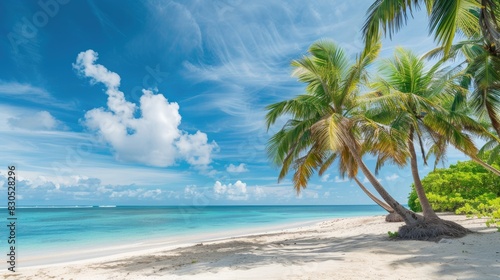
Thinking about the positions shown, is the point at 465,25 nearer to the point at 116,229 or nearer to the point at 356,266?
the point at 356,266

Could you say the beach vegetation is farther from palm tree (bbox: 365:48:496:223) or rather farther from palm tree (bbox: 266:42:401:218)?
palm tree (bbox: 266:42:401:218)

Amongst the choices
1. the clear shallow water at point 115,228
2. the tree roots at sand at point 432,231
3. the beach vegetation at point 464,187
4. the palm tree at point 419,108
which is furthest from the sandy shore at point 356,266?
the clear shallow water at point 115,228

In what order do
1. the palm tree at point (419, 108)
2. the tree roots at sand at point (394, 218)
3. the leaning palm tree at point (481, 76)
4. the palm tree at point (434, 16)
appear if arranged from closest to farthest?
the palm tree at point (434, 16)
the leaning palm tree at point (481, 76)
the palm tree at point (419, 108)
the tree roots at sand at point (394, 218)

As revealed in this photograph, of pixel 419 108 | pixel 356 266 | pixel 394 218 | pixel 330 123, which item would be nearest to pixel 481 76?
pixel 419 108

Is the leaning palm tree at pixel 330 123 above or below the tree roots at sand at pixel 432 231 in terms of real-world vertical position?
above

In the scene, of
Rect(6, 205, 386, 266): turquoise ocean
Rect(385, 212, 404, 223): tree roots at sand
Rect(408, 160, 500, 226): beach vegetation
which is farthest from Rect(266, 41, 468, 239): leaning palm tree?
Rect(6, 205, 386, 266): turquoise ocean

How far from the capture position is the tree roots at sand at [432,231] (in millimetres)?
8703

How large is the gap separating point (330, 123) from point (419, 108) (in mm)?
3465

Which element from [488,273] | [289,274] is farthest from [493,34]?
[289,274]

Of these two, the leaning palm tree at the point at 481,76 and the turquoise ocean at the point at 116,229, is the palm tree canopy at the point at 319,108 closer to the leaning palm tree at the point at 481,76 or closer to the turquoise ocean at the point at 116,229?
the leaning palm tree at the point at 481,76

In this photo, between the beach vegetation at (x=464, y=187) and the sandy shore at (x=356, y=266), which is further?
the beach vegetation at (x=464, y=187)

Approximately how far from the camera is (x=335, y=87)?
35.3 feet

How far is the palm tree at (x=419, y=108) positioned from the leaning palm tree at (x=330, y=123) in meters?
0.61

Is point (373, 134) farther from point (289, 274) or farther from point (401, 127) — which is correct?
point (289, 274)
